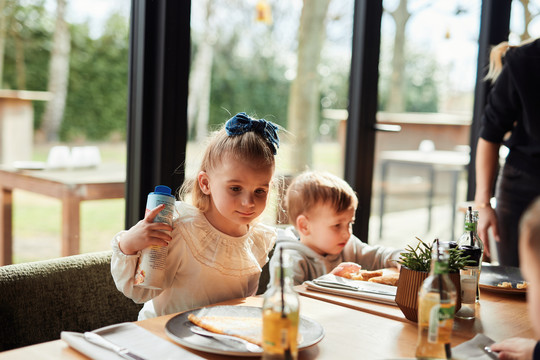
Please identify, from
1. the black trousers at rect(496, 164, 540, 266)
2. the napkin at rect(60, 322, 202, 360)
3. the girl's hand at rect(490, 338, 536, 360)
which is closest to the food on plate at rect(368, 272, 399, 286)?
the girl's hand at rect(490, 338, 536, 360)

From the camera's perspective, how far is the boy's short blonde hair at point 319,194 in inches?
81.0

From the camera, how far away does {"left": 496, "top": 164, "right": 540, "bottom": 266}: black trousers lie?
2.32m

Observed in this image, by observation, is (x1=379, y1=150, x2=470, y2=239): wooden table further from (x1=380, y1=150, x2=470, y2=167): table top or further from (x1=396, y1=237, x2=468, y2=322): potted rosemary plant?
(x1=396, y1=237, x2=468, y2=322): potted rosemary plant

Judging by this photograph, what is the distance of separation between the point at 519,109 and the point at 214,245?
141cm

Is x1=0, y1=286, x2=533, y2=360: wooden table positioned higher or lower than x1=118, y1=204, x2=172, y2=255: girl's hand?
lower

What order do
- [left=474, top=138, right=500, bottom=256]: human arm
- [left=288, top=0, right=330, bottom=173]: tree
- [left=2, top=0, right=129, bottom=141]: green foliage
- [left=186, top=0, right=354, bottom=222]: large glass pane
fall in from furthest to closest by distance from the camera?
[left=288, top=0, right=330, bottom=173]: tree → [left=186, top=0, right=354, bottom=222]: large glass pane → [left=474, top=138, right=500, bottom=256]: human arm → [left=2, top=0, right=129, bottom=141]: green foliage

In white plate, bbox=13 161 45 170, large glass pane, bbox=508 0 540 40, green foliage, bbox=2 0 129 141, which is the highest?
large glass pane, bbox=508 0 540 40

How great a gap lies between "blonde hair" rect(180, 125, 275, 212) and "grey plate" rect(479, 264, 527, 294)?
0.72 meters

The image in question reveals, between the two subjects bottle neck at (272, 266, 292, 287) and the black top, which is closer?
bottle neck at (272, 266, 292, 287)

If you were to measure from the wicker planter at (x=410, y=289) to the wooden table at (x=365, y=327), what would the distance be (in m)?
0.03

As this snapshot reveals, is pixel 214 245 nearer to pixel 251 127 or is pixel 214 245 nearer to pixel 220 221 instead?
pixel 220 221

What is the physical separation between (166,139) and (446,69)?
2.20 meters

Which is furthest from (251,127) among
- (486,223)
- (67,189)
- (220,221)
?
(486,223)

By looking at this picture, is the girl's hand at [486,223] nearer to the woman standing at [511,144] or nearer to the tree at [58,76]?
the woman standing at [511,144]
